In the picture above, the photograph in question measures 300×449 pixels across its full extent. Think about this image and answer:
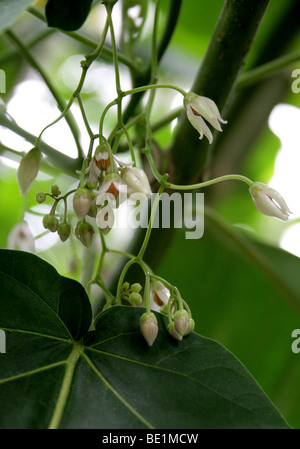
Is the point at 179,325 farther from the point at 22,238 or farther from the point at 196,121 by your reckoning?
the point at 22,238

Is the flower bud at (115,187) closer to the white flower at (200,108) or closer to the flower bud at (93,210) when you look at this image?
the flower bud at (93,210)

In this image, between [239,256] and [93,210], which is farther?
[239,256]

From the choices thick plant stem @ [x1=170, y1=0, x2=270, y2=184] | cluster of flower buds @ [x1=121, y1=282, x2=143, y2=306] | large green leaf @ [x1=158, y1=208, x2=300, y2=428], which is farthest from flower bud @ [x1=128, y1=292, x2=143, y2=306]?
large green leaf @ [x1=158, y1=208, x2=300, y2=428]

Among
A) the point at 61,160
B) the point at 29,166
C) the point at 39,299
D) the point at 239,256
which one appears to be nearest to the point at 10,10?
the point at 29,166
